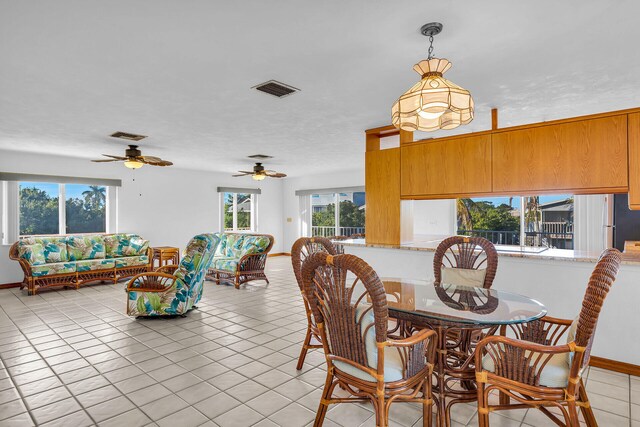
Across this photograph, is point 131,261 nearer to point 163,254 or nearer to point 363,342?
point 163,254

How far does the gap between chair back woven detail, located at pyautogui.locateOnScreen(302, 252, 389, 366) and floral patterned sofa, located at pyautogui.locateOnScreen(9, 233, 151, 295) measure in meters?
5.81

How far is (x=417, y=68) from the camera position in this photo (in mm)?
Answer: 2164

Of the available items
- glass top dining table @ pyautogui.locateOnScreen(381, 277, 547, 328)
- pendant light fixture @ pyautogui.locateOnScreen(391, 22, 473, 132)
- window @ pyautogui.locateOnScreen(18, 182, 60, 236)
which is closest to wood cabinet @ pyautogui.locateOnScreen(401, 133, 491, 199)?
glass top dining table @ pyautogui.locateOnScreen(381, 277, 547, 328)

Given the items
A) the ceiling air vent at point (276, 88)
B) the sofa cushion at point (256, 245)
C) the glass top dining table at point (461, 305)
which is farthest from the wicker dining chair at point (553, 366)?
the sofa cushion at point (256, 245)

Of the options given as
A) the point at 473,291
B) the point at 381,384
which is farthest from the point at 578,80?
the point at 381,384

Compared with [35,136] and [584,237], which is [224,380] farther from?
[584,237]

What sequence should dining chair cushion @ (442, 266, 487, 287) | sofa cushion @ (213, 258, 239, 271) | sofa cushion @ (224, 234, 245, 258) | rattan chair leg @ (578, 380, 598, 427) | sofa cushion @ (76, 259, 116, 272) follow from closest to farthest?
1. rattan chair leg @ (578, 380, 598, 427)
2. dining chair cushion @ (442, 266, 487, 287)
3. sofa cushion @ (76, 259, 116, 272)
4. sofa cushion @ (213, 258, 239, 271)
5. sofa cushion @ (224, 234, 245, 258)

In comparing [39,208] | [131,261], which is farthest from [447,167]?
[39,208]

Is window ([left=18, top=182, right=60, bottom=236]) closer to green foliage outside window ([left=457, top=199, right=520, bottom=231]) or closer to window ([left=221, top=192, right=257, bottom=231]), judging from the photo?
window ([left=221, top=192, right=257, bottom=231])

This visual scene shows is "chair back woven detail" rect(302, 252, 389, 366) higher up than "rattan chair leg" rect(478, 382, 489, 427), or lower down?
higher up

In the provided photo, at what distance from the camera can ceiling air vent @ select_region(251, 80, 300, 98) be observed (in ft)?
10.1

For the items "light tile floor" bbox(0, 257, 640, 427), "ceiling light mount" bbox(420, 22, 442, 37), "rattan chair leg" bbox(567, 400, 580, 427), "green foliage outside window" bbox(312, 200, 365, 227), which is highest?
"ceiling light mount" bbox(420, 22, 442, 37)

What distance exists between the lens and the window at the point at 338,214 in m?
9.69

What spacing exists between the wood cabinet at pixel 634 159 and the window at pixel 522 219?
7.66 feet
